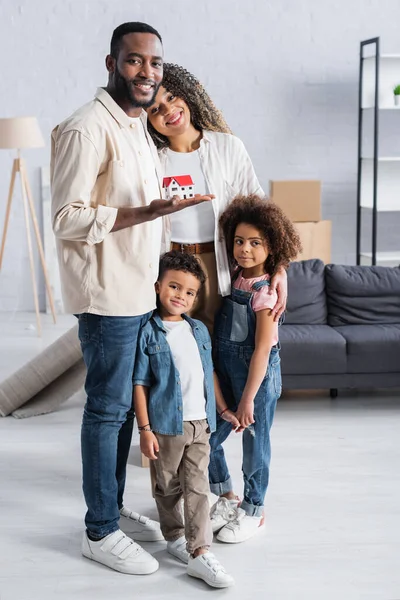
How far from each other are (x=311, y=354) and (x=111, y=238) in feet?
6.92

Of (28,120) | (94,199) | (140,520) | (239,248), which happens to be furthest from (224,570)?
(28,120)

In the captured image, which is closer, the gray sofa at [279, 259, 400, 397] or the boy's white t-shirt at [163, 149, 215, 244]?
the boy's white t-shirt at [163, 149, 215, 244]

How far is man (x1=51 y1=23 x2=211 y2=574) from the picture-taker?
254cm

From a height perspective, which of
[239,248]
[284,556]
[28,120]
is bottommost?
[284,556]

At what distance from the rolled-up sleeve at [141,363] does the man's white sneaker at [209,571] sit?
0.56m

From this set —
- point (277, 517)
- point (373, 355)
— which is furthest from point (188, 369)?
point (373, 355)

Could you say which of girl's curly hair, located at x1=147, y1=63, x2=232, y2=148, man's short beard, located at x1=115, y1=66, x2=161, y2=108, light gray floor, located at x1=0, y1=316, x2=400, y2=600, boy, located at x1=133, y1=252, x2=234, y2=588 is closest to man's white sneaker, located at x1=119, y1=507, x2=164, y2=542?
light gray floor, located at x1=0, y1=316, x2=400, y2=600

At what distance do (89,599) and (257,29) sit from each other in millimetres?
5522

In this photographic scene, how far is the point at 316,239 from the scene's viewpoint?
6840mm

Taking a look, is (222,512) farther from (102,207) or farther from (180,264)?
(102,207)

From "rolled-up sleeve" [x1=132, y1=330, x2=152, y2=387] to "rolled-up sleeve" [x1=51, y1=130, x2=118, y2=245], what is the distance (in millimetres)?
379

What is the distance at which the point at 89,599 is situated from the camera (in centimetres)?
260

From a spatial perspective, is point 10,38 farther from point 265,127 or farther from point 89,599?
point 89,599

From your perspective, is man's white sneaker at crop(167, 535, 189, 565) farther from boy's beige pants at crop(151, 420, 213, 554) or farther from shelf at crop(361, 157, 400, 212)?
shelf at crop(361, 157, 400, 212)
